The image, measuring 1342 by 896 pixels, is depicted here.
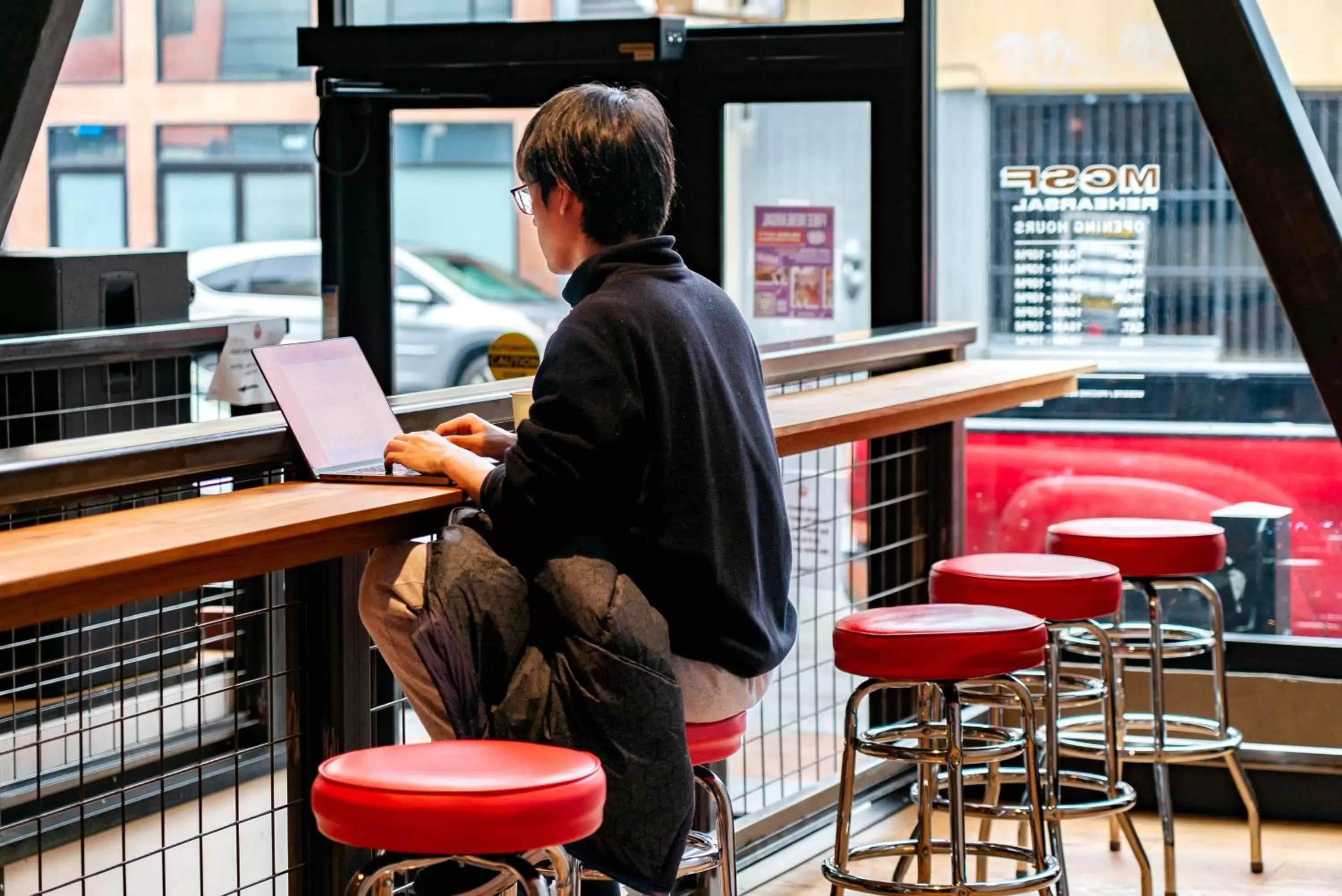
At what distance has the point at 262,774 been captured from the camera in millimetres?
4484

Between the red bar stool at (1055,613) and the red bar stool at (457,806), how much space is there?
4.17 feet

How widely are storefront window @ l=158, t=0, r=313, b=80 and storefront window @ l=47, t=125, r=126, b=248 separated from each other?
29.8 inches

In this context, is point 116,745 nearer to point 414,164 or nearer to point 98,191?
point 414,164

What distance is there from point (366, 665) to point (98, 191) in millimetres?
9948

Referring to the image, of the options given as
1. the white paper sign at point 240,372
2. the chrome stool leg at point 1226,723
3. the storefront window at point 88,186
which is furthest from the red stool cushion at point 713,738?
the storefront window at point 88,186

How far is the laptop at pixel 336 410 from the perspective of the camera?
7.55ft

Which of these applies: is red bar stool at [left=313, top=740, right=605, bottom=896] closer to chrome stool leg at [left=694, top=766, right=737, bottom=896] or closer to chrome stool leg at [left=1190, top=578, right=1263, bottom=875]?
chrome stool leg at [left=694, top=766, right=737, bottom=896]

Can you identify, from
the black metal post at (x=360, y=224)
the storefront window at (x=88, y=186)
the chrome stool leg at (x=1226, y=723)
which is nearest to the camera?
the chrome stool leg at (x=1226, y=723)

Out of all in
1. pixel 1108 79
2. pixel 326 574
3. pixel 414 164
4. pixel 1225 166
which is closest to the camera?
pixel 326 574

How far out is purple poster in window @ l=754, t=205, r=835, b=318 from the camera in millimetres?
4367

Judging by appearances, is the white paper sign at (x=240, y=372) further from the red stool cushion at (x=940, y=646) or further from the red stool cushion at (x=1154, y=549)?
the red stool cushion at (x=940, y=646)

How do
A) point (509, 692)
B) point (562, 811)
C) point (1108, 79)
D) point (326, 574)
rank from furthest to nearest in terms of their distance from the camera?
1. point (1108, 79)
2. point (326, 574)
3. point (509, 692)
4. point (562, 811)

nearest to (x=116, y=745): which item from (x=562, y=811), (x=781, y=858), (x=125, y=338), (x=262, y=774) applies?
(x=262, y=774)

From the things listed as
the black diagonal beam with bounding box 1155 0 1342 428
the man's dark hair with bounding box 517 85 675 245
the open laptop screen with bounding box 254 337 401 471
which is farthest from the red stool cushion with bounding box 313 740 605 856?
the black diagonal beam with bounding box 1155 0 1342 428
